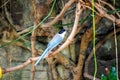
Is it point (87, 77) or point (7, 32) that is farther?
point (7, 32)

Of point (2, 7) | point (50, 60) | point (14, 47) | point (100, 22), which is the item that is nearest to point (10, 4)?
point (2, 7)

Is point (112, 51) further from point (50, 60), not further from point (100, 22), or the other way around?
point (50, 60)

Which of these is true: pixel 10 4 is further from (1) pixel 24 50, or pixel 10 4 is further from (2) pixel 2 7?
(1) pixel 24 50

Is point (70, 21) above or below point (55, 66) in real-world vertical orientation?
above

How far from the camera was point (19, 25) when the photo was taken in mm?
2439

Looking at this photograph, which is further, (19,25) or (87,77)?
(19,25)

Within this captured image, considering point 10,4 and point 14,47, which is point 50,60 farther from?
point 10,4

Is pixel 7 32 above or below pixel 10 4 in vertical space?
below

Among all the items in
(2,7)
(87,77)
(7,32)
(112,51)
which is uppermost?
(2,7)

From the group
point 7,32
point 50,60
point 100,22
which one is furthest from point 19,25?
point 100,22

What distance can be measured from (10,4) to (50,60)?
49 cm

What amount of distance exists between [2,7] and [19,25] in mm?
184

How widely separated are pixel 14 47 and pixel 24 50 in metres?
0.08

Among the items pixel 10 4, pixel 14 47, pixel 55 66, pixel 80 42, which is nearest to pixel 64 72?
pixel 55 66
